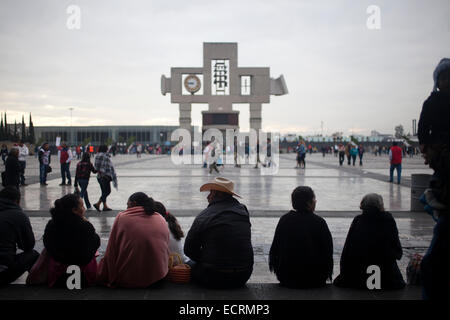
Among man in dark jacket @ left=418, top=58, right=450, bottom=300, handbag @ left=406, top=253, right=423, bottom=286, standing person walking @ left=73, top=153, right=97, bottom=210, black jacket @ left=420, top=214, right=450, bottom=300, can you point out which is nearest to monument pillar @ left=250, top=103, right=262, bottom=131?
standing person walking @ left=73, top=153, right=97, bottom=210

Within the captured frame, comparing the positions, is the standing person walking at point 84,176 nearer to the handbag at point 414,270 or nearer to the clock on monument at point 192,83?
the handbag at point 414,270

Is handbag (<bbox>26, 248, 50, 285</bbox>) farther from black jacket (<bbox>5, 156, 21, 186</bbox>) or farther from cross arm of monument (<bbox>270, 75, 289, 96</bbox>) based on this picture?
cross arm of monument (<bbox>270, 75, 289, 96</bbox>)

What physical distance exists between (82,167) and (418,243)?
778 centimetres

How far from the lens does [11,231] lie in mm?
4586

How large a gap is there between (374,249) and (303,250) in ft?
2.47

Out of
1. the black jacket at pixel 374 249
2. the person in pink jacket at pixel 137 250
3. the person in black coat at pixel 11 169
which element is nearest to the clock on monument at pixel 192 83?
the person in black coat at pixel 11 169

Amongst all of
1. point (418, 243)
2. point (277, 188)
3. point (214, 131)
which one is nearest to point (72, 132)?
point (214, 131)

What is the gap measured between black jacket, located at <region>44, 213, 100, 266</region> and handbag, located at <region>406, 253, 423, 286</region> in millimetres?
3530

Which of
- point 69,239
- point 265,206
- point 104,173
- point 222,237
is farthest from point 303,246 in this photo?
point 104,173

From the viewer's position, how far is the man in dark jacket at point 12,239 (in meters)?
4.52

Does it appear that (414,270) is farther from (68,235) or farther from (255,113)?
(255,113)

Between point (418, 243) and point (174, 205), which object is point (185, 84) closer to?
point (174, 205)

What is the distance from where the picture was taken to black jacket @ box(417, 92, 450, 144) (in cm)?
277

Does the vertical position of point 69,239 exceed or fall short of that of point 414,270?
it exceeds it
